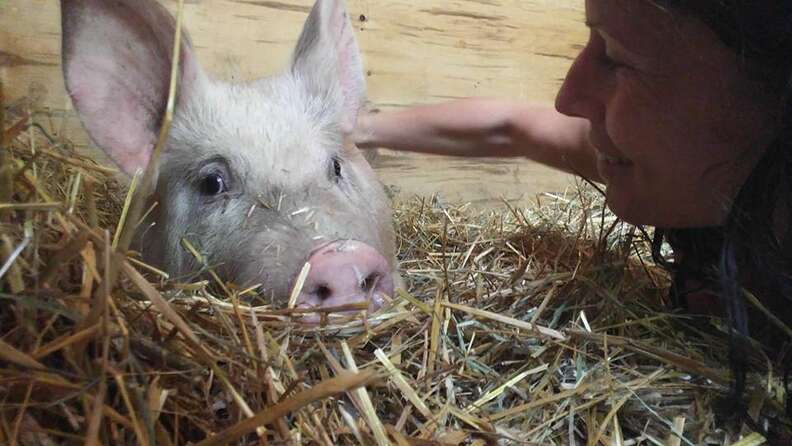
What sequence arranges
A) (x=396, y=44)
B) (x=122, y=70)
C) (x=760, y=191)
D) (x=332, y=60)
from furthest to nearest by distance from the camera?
(x=396, y=44), (x=332, y=60), (x=122, y=70), (x=760, y=191)

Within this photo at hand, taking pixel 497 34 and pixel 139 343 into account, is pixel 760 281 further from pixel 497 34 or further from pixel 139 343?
pixel 497 34

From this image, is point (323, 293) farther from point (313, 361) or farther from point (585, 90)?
point (585, 90)

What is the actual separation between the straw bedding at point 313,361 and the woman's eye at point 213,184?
0.32m

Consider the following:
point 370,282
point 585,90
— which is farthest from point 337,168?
point 585,90

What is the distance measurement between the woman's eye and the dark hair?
3.90 feet

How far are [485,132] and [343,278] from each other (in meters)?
1.61

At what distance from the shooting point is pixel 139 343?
995mm

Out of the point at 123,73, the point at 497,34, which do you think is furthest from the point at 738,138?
the point at 497,34

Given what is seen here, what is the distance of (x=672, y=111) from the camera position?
1.61m

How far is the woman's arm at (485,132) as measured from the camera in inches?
109

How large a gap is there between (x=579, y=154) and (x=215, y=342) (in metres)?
1.97

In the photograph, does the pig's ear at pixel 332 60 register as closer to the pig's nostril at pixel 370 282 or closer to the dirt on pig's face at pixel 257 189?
the dirt on pig's face at pixel 257 189

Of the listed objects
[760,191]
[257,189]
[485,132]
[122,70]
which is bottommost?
[485,132]

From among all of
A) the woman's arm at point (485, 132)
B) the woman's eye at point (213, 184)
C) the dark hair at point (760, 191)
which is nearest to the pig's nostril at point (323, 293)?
the woman's eye at point (213, 184)
